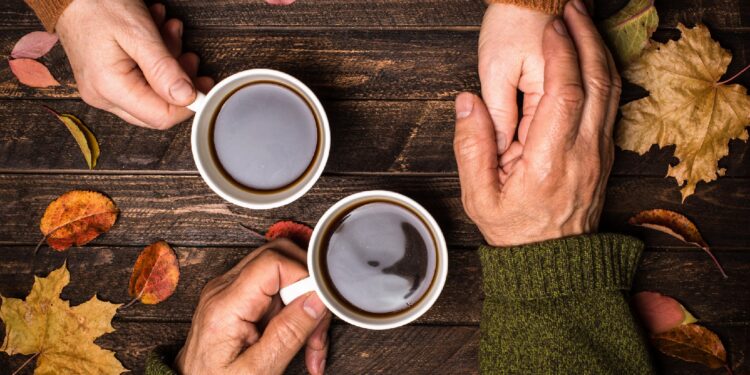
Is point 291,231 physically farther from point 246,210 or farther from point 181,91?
point 181,91

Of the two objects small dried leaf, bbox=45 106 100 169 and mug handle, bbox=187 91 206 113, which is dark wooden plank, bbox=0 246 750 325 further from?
mug handle, bbox=187 91 206 113

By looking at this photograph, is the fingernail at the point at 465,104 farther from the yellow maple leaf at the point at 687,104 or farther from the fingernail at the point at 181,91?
the fingernail at the point at 181,91

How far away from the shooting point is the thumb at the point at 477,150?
1.00 metres

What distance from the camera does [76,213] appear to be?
123 centimetres

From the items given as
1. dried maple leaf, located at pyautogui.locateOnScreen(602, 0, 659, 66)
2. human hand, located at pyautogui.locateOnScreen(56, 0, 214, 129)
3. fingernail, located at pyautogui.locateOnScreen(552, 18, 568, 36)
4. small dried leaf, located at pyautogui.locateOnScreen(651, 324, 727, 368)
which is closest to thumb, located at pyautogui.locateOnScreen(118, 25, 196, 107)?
human hand, located at pyautogui.locateOnScreen(56, 0, 214, 129)

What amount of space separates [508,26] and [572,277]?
0.48m

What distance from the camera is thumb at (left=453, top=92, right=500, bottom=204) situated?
3.28 feet

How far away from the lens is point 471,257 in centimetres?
121

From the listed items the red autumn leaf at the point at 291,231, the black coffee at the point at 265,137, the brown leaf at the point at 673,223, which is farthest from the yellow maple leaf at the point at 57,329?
the brown leaf at the point at 673,223

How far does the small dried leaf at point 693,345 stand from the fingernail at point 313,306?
0.76m

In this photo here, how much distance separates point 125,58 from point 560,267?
88 centimetres

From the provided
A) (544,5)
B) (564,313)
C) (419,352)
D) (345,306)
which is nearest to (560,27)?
(544,5)

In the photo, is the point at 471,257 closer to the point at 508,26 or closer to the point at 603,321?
the point at 603,321

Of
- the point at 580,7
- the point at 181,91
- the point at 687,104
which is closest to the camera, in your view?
the point at 181,91
